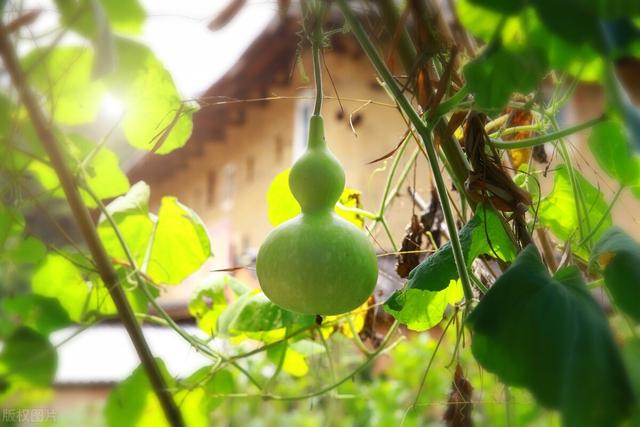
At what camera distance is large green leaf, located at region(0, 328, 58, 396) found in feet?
1.57

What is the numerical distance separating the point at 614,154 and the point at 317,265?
0.29 m

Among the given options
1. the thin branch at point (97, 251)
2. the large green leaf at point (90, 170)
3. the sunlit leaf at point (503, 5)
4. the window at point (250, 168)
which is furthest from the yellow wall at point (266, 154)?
the sunlit leaf at point (503, 5)

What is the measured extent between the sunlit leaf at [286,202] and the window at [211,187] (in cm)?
613

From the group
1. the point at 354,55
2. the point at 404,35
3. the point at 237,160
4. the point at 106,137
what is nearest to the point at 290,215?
the point at 106,137

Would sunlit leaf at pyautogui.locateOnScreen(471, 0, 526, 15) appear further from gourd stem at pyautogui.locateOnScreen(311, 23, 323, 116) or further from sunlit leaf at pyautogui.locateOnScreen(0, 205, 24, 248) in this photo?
sunlit leaf at pyautogui.locateOnScreen(0, 205, 24, 248)

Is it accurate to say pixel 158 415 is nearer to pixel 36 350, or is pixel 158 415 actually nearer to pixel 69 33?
pixel 36 350

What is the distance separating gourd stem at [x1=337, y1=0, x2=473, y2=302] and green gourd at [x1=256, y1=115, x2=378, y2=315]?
0.23 feet

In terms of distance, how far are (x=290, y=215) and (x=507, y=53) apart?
0.51 metres

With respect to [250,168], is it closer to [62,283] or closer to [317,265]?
[62,283]

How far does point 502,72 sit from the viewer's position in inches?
13.1

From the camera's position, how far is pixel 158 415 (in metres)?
0.65

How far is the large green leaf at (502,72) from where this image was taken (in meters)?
0.32

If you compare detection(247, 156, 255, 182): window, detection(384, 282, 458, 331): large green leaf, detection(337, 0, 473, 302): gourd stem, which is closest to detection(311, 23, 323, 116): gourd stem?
detection(337, 0, 473, 302): gourd stem

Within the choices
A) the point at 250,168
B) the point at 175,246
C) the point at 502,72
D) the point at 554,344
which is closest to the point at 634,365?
the point at 554,344
